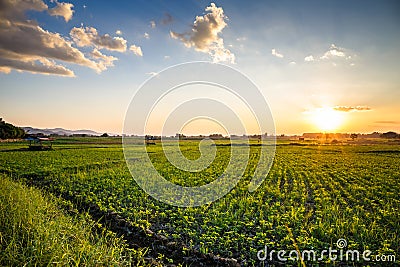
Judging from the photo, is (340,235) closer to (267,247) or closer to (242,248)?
(267,247)

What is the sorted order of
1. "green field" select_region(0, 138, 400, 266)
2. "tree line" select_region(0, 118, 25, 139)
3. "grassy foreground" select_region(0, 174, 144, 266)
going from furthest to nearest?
"tree line" select_region(0, 118, 25, 139)
"green field" select_region(0, 138, 400, 266)
"grassy foreground" select_region(0, 174, 144, 266)

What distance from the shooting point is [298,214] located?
332 inches

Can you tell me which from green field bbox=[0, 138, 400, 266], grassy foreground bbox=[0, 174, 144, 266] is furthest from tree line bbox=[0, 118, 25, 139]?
grassy foreground bbox=[0, 174, 144, 266]

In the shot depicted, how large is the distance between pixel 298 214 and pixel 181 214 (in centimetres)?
386

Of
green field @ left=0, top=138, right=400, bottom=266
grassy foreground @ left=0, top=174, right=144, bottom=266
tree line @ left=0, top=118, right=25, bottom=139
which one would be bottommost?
green field @ left=0, top=138, right=400, bottom=266

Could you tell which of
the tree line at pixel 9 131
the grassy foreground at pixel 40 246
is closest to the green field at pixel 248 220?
the grassy foreground at pixel 40 246

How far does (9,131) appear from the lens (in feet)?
141

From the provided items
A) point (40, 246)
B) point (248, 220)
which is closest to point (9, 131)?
point (40, 246)

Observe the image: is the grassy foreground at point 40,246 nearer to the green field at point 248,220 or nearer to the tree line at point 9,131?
the green field at point 248,220

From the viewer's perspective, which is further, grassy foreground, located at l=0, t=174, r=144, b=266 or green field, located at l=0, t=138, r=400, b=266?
green field, located at l=0, t=138, r=400, b=266

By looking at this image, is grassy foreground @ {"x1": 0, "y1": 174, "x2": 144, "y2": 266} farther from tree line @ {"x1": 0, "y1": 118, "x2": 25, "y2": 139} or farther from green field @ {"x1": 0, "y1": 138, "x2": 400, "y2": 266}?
tree line @ {"x1": 0, "y1": 118, "x2": 25, "y2": 139}

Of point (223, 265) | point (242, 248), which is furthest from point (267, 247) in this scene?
point (223, 265)

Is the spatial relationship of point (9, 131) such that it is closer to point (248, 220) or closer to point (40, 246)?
point (40, 246)

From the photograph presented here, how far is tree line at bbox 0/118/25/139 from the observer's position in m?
41.7
